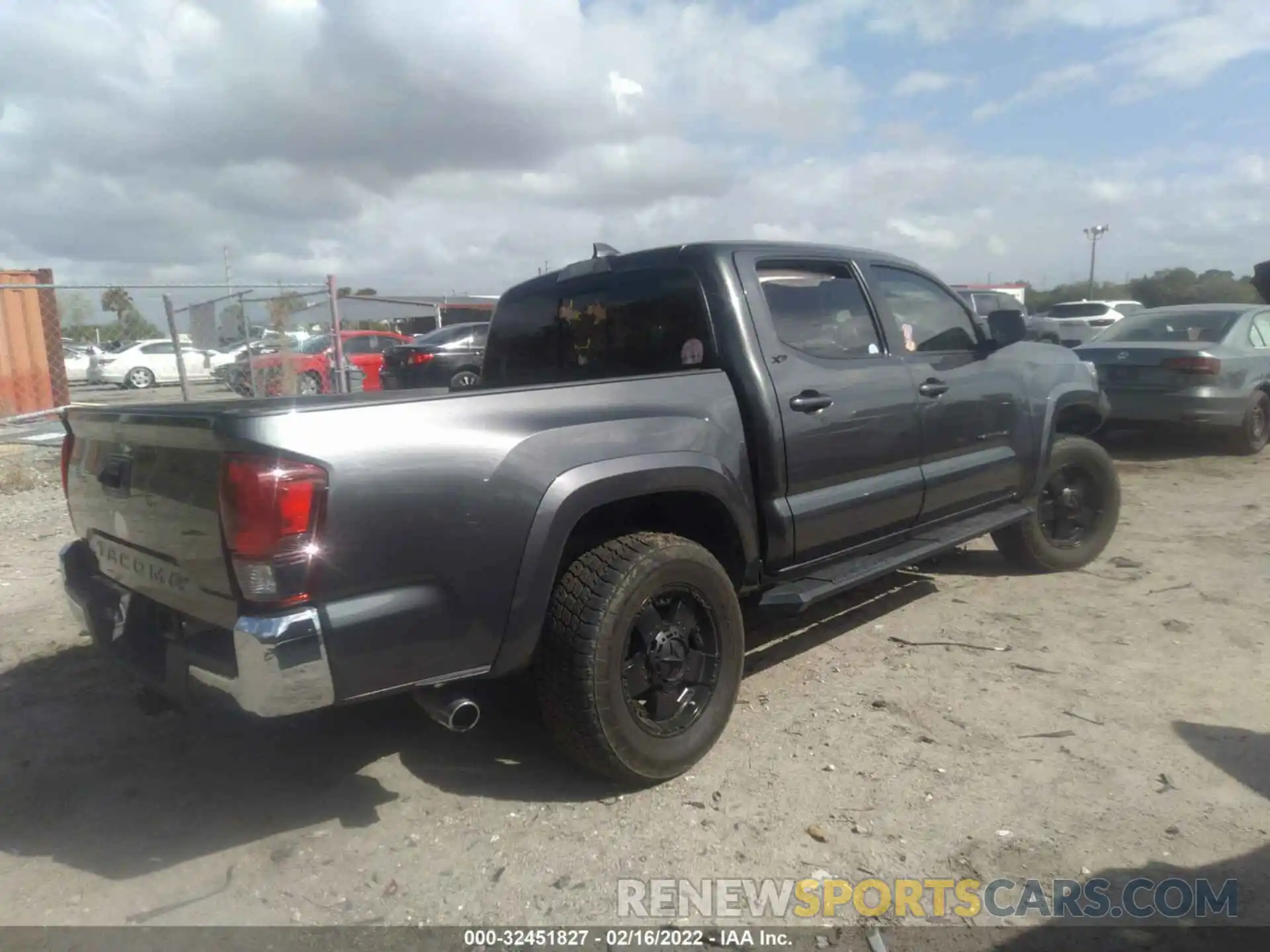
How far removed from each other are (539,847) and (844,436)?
2.04 m

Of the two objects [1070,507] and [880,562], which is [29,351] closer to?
[880,562]

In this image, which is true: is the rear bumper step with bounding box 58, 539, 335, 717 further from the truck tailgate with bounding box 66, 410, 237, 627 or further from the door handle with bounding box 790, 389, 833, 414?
the door handle with bounding box 790, 389, 833, 414

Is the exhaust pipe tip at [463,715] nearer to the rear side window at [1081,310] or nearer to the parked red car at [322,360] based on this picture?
the parked red car at [322,360]

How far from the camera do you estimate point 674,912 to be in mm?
2652

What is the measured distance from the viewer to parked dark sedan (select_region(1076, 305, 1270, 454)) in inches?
350

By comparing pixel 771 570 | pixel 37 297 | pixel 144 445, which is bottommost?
pixel 771 570

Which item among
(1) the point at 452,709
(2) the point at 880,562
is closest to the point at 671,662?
(1) the point at 452,709

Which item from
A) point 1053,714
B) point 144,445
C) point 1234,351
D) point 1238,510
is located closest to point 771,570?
point 1053,714

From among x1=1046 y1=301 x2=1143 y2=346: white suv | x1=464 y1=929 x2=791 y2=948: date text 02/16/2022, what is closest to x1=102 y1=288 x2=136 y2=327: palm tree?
x1=464 y1=929 x2=791 y2=948: date text 02/16/2022

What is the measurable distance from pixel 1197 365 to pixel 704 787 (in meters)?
7.78

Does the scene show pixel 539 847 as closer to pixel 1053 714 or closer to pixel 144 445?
pixel 144 445

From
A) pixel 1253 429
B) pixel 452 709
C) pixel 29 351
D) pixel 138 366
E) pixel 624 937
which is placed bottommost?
pixel 624 937

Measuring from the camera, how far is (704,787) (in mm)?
3289

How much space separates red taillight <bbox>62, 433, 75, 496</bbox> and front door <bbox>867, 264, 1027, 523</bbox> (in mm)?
3463
